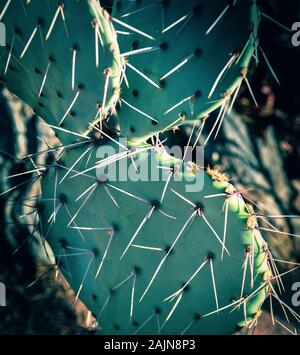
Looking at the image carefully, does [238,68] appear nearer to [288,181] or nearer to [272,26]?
[272,26]

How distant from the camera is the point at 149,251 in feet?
4.78

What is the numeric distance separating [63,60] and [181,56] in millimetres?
398

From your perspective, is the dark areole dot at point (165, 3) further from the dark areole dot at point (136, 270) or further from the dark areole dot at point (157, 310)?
the dark areole dot at point (157, 310)

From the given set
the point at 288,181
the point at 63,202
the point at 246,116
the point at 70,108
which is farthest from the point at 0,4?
the point at 288,181

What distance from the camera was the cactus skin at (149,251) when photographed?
1326mm

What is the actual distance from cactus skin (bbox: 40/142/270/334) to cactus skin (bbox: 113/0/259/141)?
143 mm

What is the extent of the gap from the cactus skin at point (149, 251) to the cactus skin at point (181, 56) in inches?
5.6

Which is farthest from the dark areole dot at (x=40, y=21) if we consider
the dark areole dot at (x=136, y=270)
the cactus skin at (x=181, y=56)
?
the dark areole dot at (x=136, y=270)

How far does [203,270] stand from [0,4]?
116 centimetres

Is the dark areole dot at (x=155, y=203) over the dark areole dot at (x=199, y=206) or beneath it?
beneath

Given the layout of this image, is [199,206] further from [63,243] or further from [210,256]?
[63,243]

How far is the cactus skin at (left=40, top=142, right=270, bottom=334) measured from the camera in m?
1.33

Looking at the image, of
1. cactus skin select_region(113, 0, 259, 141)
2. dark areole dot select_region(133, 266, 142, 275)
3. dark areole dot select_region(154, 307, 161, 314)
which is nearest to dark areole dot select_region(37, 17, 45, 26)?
cactus skin select_region(113, 0, 259, 141)

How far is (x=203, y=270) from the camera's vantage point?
1.40 metres
